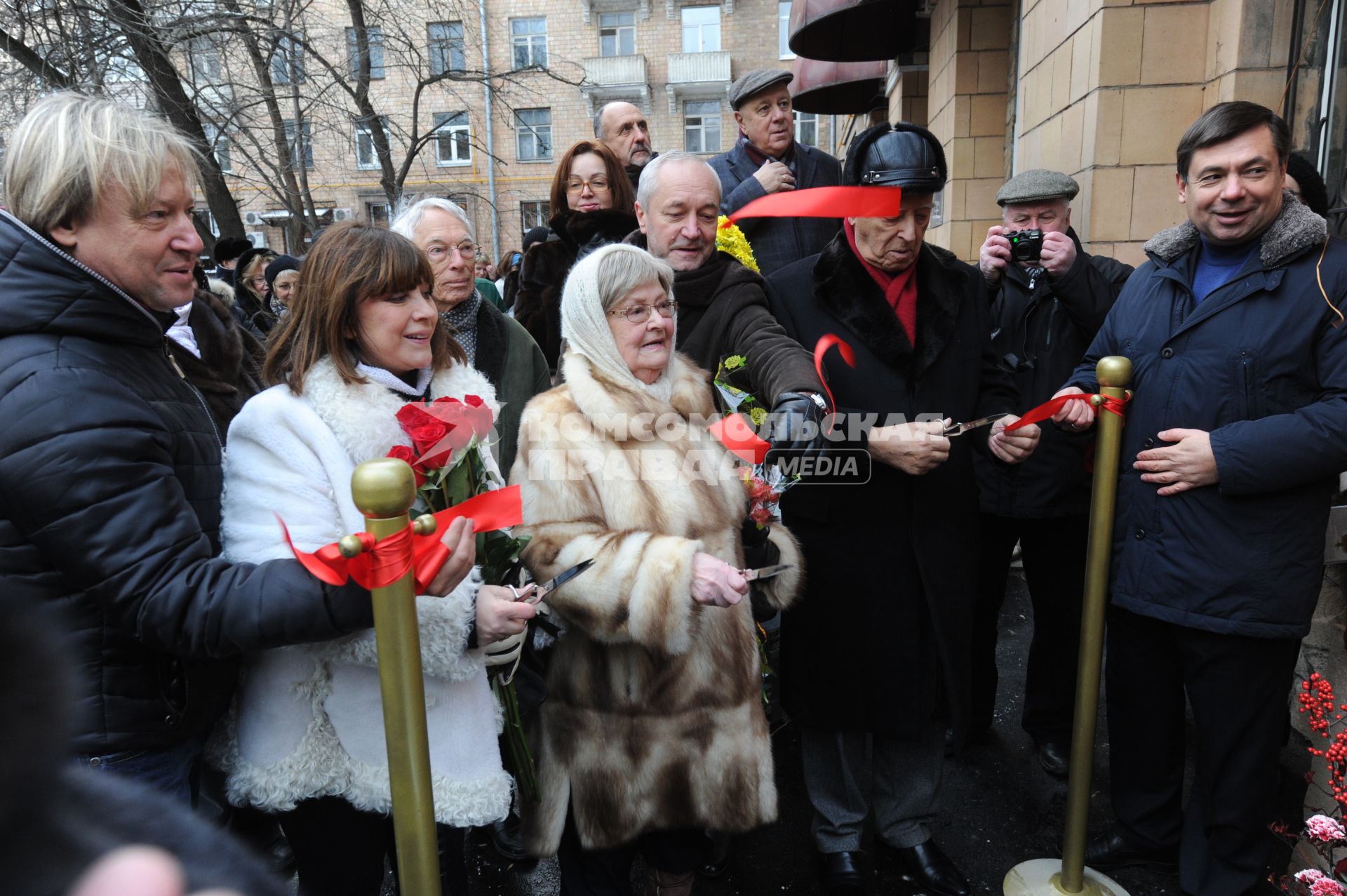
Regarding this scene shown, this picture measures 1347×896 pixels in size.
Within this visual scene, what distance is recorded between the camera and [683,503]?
2193 mm

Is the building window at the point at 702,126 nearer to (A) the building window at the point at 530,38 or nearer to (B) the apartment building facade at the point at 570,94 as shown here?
(B) the apartment building facade at the point at 570,94

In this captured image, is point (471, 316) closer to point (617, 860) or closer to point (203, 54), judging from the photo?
point (617, 860)

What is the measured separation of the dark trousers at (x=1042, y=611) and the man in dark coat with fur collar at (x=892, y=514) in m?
0.77

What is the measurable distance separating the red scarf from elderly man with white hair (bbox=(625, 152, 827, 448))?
327 millimetres

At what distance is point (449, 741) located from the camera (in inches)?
71.9

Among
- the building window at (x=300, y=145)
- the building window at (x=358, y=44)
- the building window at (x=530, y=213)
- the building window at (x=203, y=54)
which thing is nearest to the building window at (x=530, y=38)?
the building window at (x=530, y=213)

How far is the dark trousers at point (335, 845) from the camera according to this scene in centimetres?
180

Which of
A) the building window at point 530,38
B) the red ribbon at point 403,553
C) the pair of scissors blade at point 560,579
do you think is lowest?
the pair of scissors blade at point 560,579

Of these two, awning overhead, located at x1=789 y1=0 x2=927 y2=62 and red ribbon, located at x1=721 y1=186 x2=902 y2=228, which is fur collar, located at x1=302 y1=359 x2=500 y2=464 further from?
awning overhead, located at x1=789 y1=0 x2=927 y2=62

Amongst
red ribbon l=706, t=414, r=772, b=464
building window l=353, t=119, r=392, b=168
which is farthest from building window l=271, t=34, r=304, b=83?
red ribbon l=706, t=414, r=772, b=464

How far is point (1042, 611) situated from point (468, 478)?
2.57 m

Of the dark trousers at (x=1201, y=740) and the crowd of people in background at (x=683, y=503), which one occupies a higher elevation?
the crowd of people in background at (x=683, y=503)

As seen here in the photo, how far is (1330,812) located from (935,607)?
127 cm

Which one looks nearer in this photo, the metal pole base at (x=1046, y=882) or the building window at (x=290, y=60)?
the metal pole base at (x=1046, y=882)
